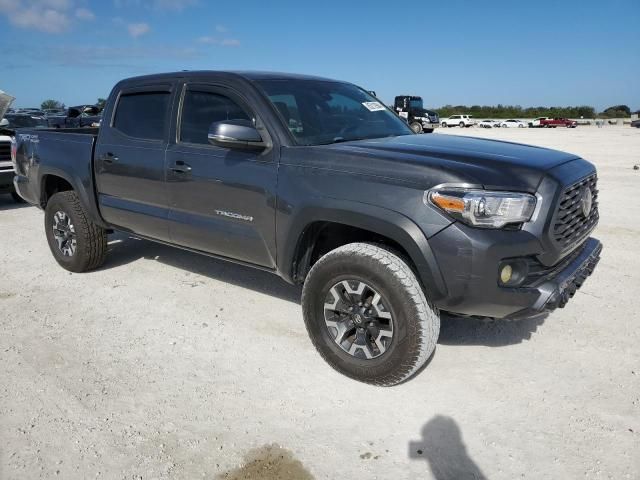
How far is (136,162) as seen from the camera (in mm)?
4281

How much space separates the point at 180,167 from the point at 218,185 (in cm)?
44

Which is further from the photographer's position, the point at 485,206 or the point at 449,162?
the point at 449,162

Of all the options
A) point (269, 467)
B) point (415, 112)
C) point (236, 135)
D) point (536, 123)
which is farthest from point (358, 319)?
point (536, 123)

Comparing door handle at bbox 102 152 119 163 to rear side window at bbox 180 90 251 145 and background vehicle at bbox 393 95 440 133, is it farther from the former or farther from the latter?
background vehicle at bbox 393 95 440 133

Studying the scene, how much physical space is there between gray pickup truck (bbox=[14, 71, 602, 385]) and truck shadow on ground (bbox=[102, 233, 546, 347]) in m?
0.75

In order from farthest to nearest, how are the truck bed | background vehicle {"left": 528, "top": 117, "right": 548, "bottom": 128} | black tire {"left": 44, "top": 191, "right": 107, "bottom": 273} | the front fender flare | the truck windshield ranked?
background vehicle {"left": 528, "top": 117, "right": 548, "bottom": 128} → black tire {"left": 44, "top": 191, "right": 107, "bottom": 273} → the truck bed → the truck windshield → the front fender flare

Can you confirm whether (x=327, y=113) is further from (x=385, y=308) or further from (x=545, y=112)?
(x=545, y=112)

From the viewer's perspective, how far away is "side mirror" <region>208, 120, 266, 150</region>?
3.24 metres

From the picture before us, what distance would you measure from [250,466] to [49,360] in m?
1.82

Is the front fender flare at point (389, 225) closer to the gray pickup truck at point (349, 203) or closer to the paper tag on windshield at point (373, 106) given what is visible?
the gray pickup truck at point (349, 203)

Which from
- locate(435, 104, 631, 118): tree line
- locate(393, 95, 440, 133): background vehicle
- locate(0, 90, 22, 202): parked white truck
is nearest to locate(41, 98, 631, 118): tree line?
locate(435, 104, 631, 118): tree line

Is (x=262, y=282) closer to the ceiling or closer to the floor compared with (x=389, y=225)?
closer to the floor

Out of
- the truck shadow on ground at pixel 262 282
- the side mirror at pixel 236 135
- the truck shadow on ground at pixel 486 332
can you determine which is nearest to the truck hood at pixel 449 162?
the side mirror at pixel 236 135

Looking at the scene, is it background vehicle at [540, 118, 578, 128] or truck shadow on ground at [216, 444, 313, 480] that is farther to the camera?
background vehicle at [540, 118, 578, 128]
